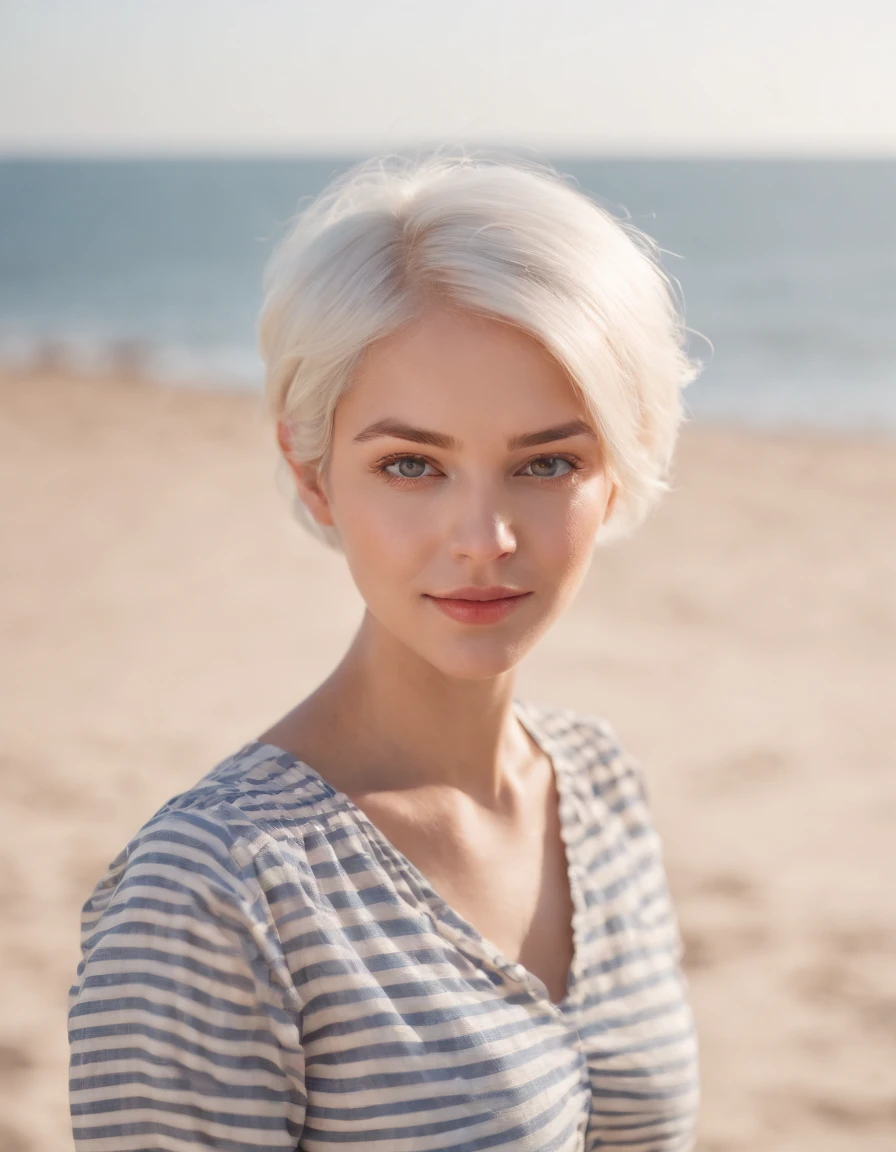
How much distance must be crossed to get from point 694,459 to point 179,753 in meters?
7.50

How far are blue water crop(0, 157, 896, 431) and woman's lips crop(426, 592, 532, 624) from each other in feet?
2.76

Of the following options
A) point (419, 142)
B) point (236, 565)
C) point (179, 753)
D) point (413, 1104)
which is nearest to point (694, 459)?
point (236, 565)

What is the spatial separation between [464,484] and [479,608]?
175 mm

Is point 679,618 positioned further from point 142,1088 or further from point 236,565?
point 142,1088

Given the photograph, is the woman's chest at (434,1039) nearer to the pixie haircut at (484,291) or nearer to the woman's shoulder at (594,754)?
the woman's shoulder at (594,754)

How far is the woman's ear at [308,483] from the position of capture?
201 cm

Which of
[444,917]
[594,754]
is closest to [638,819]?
[594,754]

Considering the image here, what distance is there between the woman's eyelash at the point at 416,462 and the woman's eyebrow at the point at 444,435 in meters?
0.03

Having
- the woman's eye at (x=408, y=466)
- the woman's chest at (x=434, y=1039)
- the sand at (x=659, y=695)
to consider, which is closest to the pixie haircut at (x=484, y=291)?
the woman's eye at (x=408, y=466)

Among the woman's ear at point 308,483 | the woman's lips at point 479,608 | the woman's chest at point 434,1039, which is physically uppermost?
the woman's ear at point 308,483

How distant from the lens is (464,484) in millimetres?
1761

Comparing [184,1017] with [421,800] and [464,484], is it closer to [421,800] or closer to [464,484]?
[421,800]

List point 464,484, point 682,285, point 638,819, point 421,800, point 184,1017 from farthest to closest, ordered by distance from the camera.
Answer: point 682,285 < point 638,819 < point 421,800 < point 464,484 < point 184,1017

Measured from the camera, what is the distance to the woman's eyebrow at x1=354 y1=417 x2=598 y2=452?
1740 millimetres
